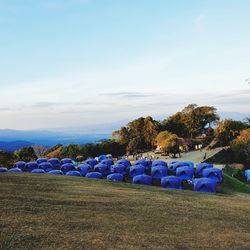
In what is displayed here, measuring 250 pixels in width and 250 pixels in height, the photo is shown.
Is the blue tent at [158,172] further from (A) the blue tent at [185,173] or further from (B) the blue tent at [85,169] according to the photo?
(B) the blue tent at [85,169]

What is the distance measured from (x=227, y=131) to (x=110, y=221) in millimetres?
73940

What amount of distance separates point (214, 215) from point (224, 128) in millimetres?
69277

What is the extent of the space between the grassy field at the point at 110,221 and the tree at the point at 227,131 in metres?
63.3

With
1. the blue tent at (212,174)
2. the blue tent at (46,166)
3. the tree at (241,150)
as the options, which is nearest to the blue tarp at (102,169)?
the blue tent at (46,166)

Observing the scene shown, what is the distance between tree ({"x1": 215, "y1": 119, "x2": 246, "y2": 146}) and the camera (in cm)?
8469

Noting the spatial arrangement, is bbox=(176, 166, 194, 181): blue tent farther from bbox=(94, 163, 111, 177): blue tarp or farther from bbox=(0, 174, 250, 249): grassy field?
bbox=(0, 174, 250, 249): grassy field

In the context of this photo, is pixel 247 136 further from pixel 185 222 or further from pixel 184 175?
pixel 185 222

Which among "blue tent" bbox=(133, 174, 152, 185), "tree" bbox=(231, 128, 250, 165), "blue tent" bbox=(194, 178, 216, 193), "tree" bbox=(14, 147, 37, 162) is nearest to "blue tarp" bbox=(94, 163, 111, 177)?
"blue tent" bbox=(133, 174, 152, 185)

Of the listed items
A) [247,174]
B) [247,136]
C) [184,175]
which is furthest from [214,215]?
[247,136]

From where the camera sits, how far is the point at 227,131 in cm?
8644

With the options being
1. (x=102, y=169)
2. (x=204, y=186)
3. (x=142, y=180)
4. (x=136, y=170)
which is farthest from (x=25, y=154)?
(x=204, y=186)

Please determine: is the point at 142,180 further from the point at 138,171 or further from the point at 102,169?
the point at 102,169

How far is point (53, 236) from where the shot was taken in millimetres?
12609

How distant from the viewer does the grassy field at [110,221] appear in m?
12.6
